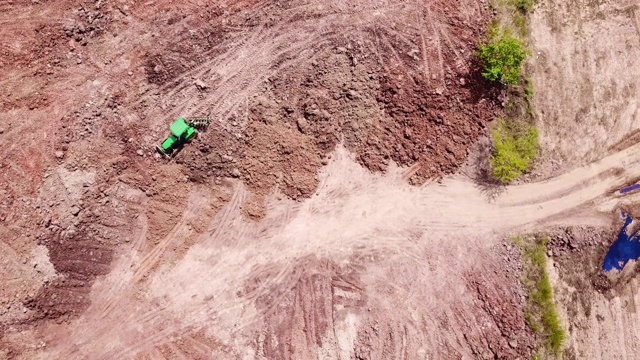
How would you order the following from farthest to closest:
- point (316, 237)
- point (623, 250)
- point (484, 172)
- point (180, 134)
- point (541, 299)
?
1. point (623, 250)
2. point (484, 172)
3. point (541, 299)
4. point (316, 237)
5. point (180, 134)

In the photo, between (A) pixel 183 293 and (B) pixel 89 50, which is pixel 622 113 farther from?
(B) pixel 89 50

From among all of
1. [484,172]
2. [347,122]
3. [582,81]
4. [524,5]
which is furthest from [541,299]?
[524,5]

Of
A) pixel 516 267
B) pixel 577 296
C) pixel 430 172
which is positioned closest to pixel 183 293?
pixel 430 172

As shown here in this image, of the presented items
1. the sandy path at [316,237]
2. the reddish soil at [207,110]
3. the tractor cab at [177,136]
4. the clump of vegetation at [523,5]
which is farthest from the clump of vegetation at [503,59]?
the tractor cab at [177,136]

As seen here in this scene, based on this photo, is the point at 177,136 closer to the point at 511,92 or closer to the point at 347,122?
the point at 347,122

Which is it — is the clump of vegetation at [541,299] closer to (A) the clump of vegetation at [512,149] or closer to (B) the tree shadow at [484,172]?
(B) the tree shadow at [484,172]

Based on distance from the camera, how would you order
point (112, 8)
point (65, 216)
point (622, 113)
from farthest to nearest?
1. point (622, 113)
2. point (112, 8)
3. point (65, 216)
